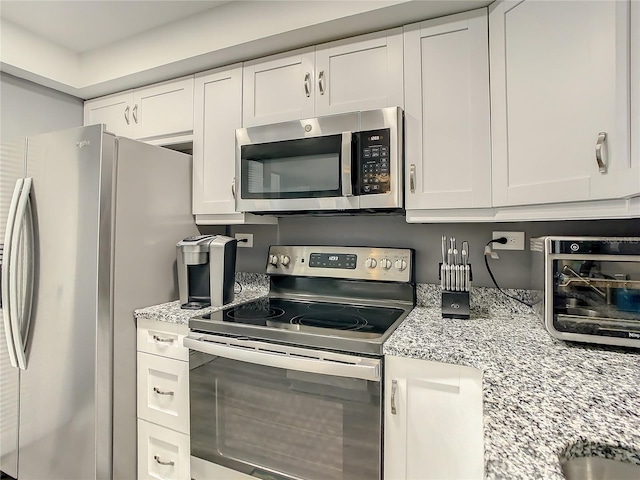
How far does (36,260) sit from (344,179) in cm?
147

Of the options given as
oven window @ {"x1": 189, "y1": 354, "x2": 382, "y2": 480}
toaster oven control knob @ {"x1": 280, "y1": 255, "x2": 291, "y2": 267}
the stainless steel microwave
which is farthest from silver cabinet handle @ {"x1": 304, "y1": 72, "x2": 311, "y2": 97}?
oven window @ {"x1": 189, "y1": 354, "x2": 382, "y2": 480}

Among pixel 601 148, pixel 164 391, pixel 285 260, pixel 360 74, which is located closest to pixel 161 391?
pixel 164 391

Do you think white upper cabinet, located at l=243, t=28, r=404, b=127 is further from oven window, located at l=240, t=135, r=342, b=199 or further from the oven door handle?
the oven door handle

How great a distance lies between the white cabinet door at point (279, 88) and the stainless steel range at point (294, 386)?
0.84 meters

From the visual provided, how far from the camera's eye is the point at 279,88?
1669 mm

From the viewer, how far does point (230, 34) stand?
1.63 m

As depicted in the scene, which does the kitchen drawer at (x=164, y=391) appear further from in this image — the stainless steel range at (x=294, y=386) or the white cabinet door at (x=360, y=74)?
the white cabinet door at (x=360, y=74)

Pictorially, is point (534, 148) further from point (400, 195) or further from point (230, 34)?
point (230, 34)

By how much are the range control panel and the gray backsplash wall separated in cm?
11

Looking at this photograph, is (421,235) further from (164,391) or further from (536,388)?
(164,391)

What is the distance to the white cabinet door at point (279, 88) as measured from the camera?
63.2 inches

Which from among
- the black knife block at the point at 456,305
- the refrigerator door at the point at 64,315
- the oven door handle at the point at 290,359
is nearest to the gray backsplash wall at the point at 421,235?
the black knife block at the point at 456,305

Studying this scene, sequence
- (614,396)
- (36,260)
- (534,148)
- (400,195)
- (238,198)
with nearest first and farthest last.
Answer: (614,396) → (534,148) → (400,195) → (36,260) → (238,198)

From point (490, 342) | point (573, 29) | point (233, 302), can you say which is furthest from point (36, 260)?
point (573, 29)
